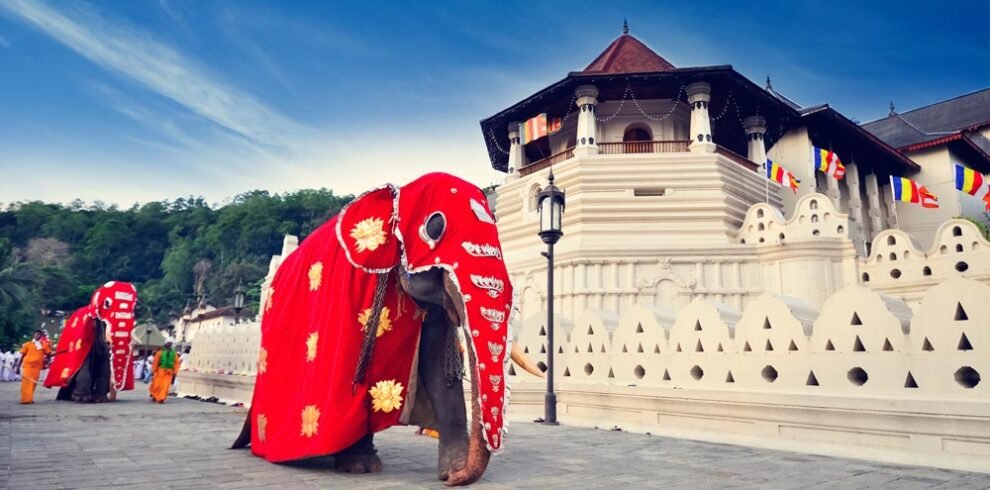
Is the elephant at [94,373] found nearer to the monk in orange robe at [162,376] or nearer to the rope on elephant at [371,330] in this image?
the monk in orange robe at [162,376]

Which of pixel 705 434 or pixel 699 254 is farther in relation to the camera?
pixel 699 254

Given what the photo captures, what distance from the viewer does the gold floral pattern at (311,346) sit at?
5281mm

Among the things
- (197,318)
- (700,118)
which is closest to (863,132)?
(700,118)

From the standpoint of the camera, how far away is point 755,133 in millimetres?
23219

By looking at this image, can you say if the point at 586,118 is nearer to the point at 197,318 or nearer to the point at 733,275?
the point at 733,275

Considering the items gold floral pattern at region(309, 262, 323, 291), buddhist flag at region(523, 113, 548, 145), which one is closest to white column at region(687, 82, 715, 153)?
buddhist flag at region(523, 113, 548, 145)

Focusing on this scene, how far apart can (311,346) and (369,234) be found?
1.14 metres

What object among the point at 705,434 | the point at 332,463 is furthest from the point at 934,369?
the point at 332,463

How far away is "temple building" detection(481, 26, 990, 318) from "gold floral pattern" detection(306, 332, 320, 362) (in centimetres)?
1268

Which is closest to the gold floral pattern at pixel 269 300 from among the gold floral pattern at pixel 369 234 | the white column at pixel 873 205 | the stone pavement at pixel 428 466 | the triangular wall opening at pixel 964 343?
the stone pavement at pixel 428 466

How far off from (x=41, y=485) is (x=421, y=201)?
3095 millimetres

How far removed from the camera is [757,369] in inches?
270

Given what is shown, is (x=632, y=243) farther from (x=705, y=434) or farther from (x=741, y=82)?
(x=705, y=434)

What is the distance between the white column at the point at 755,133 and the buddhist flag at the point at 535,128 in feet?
25.2
